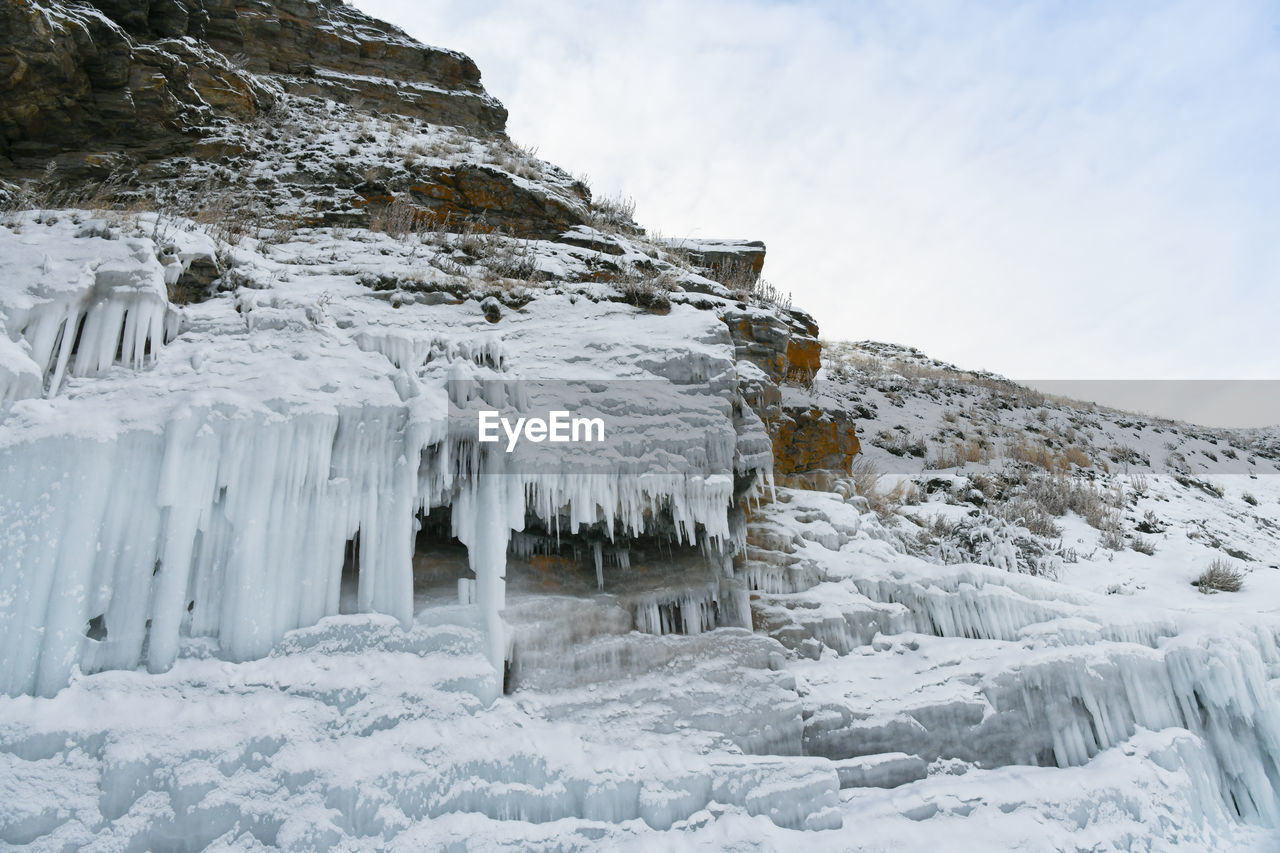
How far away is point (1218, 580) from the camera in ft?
22.8

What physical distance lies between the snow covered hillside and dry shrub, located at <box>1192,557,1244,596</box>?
8cm

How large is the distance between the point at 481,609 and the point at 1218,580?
8.21 m

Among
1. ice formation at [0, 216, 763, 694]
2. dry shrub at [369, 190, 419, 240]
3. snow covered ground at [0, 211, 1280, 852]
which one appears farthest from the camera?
dry shrub at [369, 190, 419, 240]

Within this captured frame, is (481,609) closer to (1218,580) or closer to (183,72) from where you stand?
(1218,580)

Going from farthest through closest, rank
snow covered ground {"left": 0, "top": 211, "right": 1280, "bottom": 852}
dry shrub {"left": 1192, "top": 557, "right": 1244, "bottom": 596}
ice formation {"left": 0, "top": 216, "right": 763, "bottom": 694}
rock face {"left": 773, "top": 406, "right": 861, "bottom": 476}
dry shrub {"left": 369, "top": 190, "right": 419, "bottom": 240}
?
rock face {"left": 773, "top": 406, "right": 861, "bottom": 476} < dry shrub {"left": 369, "top": 190, "right": 419, "bottom": 240} < dry shrub {"left": 1192, "top": 557, "right": 1244, "bottom": 596} < ice formation {"left": 0, "top": 216, "right": 763, "bottom": 694} < snow covered ground {"left": 0, "top": 211, "right": 1280, "bottom": 852}

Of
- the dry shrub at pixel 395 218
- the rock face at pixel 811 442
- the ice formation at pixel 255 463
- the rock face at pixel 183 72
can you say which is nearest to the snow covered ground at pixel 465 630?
the ice formation at pixel 255 463

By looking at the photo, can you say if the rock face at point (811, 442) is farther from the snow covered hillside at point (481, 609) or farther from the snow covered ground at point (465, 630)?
the snow covered ground at point (465, 630)

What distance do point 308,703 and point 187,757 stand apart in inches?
21.5

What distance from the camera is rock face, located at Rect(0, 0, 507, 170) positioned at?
7.33 meters

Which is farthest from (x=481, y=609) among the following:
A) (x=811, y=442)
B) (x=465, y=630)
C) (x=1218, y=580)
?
(x=1218, y=580)

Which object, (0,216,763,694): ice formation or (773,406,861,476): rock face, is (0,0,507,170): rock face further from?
(773,406,861,476): rock face

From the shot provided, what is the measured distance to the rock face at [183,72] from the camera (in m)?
7.33

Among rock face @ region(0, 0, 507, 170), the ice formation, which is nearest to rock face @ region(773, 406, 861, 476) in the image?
the ice formation

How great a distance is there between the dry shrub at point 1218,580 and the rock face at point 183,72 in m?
14.0
